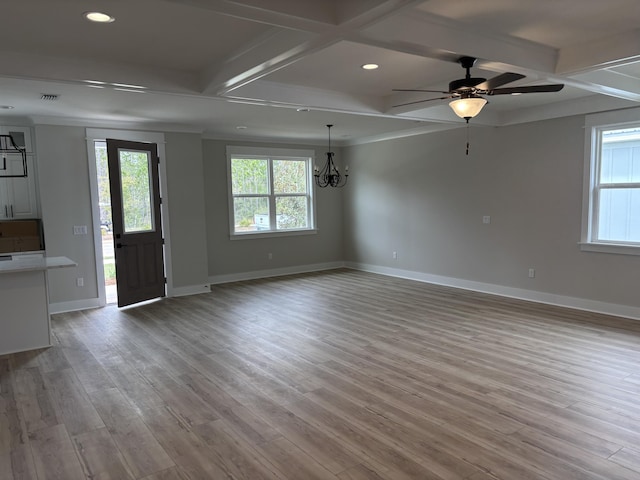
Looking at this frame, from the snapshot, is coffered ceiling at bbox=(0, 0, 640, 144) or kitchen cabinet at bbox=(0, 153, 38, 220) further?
kitchen cabinet at bbox=(0, 153, 38, 220)

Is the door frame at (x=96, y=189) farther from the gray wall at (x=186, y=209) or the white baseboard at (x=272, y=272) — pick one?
the white baseboard at (x=272, y=272)

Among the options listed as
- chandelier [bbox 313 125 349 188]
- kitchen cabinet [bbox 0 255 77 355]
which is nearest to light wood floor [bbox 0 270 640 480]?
kitchen cabinet [bbox 0 255 77 355]

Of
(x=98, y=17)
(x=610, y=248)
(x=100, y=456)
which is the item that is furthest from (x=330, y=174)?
(x=100, y=456)

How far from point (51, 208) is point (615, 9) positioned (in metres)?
6.31

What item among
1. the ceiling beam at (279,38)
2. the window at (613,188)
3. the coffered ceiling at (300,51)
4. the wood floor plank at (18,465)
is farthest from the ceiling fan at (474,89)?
the wood floor plank at (18,465)

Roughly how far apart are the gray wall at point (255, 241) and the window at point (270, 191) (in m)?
0.15

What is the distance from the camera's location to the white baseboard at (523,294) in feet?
17.5

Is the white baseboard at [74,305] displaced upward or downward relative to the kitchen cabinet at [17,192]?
downward

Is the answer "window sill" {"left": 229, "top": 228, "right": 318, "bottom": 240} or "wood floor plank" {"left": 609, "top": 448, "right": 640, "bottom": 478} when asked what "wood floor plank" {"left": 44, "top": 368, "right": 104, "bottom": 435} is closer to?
"wood floor plank" {"left": 609, "top": 448, "right": 640, "bottom": 478}

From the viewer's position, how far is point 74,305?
6086mm

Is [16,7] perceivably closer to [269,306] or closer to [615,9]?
[615,9]

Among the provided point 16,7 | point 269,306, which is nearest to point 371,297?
point 269,306

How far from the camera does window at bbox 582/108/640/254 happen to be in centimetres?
520

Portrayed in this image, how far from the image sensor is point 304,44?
112 inches
